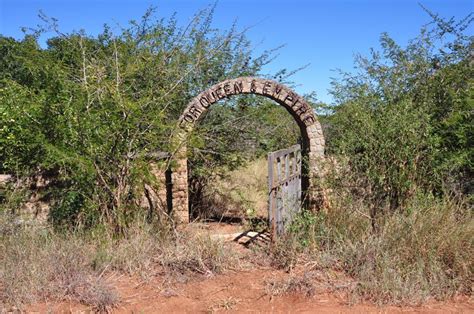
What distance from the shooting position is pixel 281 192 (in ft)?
20.8

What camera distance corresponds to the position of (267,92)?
24.3 ft

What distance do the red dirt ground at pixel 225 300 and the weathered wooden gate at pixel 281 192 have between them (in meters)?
1.01

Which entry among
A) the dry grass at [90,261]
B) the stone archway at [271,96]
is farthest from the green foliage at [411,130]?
the dry grass at [90,261]

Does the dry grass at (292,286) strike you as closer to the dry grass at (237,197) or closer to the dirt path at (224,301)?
the dirt path at (224,301)

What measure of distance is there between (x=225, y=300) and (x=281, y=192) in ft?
6.84

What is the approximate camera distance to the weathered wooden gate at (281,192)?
5992mm

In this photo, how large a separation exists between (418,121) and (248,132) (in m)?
3.68

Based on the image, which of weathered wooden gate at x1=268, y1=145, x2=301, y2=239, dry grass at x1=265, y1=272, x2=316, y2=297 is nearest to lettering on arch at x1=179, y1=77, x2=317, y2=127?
weathered wooden gate at x1=268, y1=145, x2=301, y2=239

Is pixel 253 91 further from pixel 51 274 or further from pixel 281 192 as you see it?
pixel 51 274

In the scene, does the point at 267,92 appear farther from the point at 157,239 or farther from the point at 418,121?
the point at 157,239

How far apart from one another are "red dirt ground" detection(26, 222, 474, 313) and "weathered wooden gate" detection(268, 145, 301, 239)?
1008 millimetres

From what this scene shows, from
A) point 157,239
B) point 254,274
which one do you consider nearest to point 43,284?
point 157,239

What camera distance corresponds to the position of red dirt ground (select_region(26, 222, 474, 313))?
4.49 meters

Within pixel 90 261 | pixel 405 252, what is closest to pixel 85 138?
pixel 90 261
